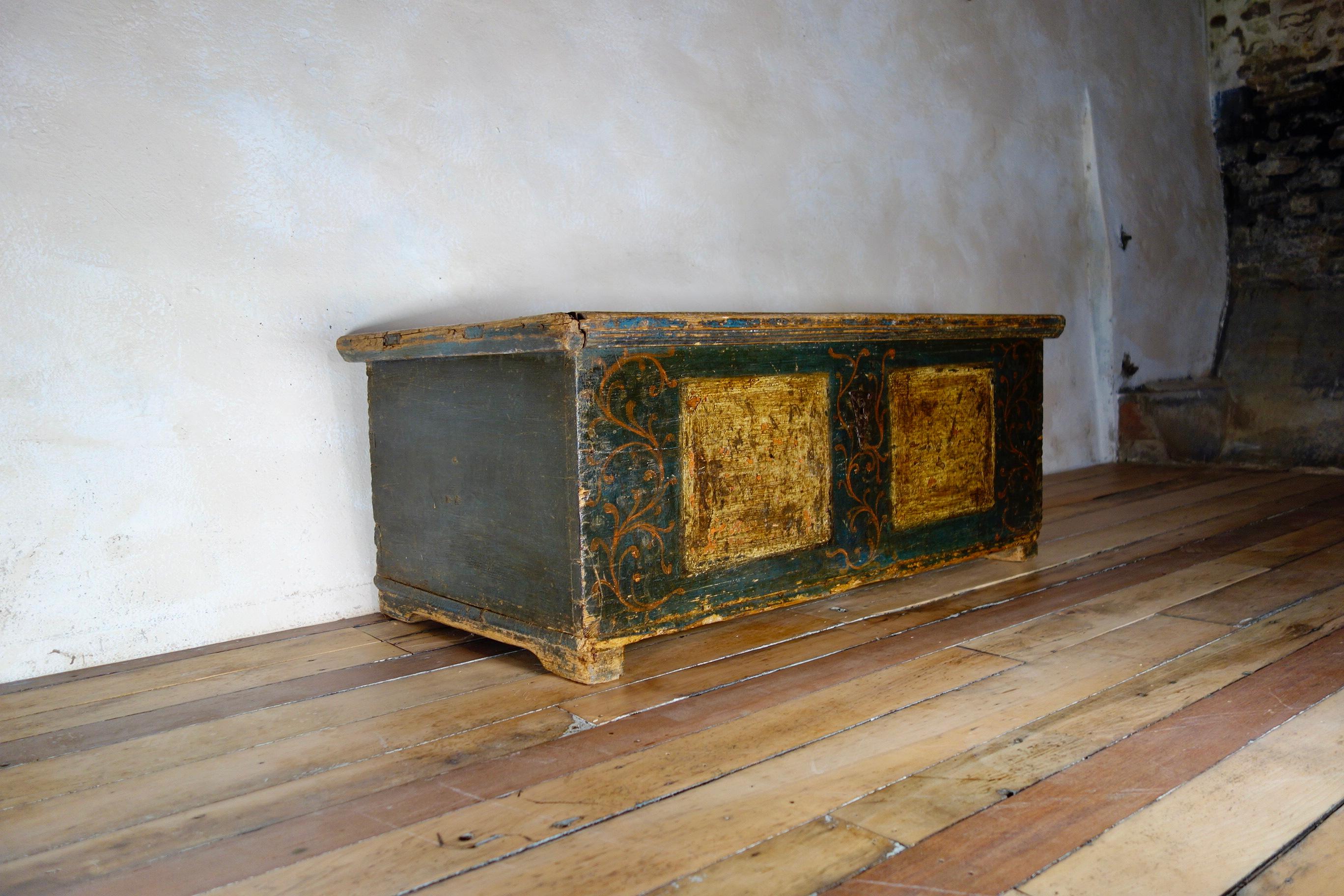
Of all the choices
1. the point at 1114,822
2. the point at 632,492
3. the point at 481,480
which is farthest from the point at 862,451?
the point at 1114,822

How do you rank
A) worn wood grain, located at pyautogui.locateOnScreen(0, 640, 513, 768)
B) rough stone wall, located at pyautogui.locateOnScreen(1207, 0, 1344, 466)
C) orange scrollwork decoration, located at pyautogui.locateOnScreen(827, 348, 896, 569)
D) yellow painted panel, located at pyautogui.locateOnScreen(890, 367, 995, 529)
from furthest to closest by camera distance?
rough stone wall, located at pyautogui.locateOnScreen(1207, 0, 1344, 466) < yellow painted panel, located at pyautogui.locateOnScreen(890, 367, 995, 529) < orange scrollwork decoration, located at pyautogui.locateOnScreen(827, 348, 896, 569) < worn wood grain, located at pyautogui.locateOnScreen(0, 640, 513, 768)

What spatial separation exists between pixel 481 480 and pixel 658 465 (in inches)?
14.6

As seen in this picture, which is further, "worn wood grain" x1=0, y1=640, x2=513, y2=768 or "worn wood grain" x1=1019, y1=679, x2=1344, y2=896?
"worn wood grain" x1=0, y1=640, x2=513, y2=768

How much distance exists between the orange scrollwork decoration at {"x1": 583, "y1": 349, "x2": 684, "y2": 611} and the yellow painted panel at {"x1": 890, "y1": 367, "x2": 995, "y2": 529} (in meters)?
0.67

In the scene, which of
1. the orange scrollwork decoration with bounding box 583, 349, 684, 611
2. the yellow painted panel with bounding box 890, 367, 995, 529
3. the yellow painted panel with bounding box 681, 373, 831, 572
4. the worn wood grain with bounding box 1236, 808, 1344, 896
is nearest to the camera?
the worn wood grain with bounding box 1236, 808, 1344, 896

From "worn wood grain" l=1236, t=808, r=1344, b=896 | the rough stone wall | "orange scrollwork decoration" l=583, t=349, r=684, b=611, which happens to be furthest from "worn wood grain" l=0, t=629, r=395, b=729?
the rough stone wall

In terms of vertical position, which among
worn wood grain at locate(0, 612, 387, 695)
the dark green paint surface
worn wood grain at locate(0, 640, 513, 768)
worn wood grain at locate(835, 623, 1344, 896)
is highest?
the dark green paint surface

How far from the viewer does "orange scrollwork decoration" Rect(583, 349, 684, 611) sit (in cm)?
173

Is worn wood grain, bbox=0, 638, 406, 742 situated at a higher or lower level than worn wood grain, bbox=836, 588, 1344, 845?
lower

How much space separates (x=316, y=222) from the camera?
7.42 feet

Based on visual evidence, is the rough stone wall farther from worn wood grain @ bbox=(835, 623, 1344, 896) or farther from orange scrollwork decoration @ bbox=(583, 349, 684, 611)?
orange scrollwork decoration @ bbox=(583, 349, 684, 611)

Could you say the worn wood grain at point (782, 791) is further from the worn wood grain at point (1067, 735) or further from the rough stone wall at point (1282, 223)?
the rough stone wall at point (1282, 223)

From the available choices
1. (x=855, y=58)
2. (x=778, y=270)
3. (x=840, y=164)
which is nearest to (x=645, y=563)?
(x=778, y=270)

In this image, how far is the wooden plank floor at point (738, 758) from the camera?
1.11 metres
